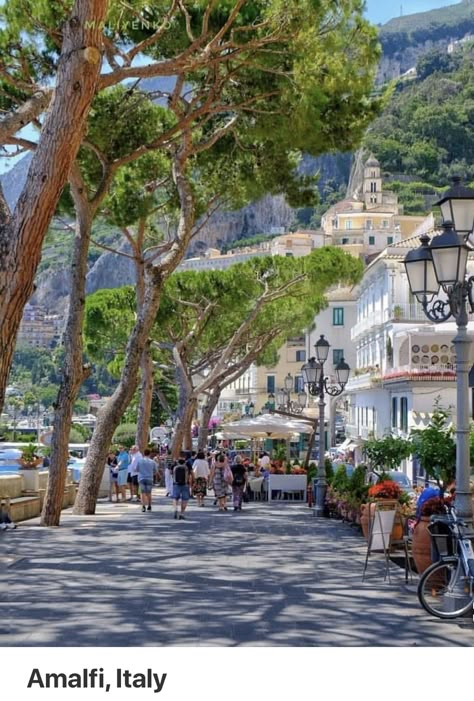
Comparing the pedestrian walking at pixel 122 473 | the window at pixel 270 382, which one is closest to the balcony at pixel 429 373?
→ the pedestrian walking at pixel 122 473

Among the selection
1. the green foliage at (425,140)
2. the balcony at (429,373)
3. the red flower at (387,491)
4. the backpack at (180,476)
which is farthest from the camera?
the green foliage at (425,140)

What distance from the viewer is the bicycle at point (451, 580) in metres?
8.21

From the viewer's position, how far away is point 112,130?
18.4 m

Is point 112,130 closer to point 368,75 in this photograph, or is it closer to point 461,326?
point 368,75

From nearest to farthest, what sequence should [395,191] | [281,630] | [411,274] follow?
[281,630], [411,274], [395,191]

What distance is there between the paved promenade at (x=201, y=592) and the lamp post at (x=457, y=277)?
136 centimetres

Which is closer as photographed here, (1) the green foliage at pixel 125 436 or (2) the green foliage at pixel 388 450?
(2) the green foliage at pixel 388 450

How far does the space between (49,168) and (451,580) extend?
5.09 m

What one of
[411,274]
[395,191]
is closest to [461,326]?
[411,274]

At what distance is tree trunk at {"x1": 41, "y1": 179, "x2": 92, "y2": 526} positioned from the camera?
18.0 metres

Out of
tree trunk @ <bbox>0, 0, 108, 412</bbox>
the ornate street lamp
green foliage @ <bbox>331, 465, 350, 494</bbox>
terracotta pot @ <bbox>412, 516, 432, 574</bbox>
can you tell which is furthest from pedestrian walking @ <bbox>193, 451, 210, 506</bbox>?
the ornate street lamp

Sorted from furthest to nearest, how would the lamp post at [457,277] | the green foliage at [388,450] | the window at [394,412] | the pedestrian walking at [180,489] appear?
the window at [394,412], the pedestrian walking at [180,489], the green foliage at [388,450], the lamp post at [457,277]

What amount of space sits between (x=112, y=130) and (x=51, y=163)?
892 cm

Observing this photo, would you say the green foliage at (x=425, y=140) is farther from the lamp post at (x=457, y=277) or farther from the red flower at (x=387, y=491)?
the lamp post at (x=457, y=277)
